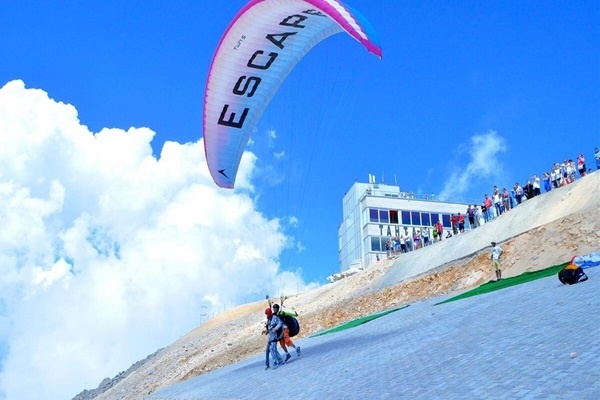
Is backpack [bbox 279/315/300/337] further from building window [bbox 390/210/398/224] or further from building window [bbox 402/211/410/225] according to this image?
building window [bbox 402/211/410/225]

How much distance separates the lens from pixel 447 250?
89.9 ft

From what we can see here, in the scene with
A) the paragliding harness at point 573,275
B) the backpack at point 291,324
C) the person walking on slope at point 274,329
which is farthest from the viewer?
the backpack at point 291,324

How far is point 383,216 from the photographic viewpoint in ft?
168

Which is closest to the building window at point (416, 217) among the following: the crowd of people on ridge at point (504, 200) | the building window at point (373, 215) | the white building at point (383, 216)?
the white building at point (383, 216)

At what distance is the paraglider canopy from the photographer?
45.2 ft

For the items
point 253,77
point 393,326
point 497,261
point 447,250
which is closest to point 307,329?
point 447,250

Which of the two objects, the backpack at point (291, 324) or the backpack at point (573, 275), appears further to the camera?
the backpack at point (291, 324)

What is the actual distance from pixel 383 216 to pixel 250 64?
37.8 metres

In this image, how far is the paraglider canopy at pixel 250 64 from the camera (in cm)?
1379

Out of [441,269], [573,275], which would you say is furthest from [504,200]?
[573,275]

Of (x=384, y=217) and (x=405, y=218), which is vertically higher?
(x=384, y=217)

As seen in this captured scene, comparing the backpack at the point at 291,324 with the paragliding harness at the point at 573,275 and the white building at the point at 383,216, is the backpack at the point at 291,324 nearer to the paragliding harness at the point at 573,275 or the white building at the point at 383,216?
the paragliding harness at the point at 573,275

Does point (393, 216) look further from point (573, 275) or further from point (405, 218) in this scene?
point (573, 275)

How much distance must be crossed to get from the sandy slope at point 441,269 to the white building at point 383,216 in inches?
622
